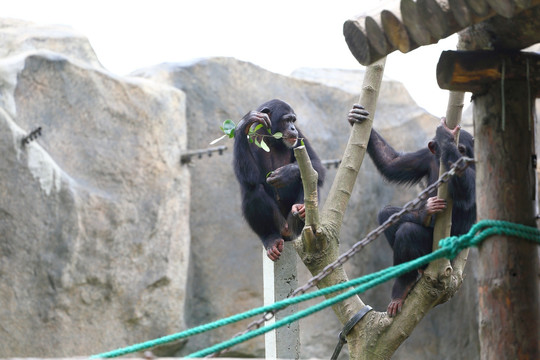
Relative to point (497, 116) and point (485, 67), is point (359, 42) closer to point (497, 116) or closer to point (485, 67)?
point (485, 67)

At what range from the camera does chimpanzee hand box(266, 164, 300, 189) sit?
628 cm

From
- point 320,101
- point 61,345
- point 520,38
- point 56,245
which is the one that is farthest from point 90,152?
point 520,38

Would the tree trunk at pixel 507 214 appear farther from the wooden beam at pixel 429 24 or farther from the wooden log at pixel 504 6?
the wooden log at pixel 504 6

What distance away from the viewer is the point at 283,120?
6820mm

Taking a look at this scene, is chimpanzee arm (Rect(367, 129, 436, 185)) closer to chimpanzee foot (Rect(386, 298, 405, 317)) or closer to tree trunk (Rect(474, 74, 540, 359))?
chimpanzee foot (Rect(386, 298, 405, 317))

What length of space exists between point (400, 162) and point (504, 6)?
3723 mm

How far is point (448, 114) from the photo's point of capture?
5504 mm

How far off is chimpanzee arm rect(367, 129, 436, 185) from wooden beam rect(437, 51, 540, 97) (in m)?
2.96

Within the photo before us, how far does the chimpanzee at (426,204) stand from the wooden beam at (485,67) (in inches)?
69.6

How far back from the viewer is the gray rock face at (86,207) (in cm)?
848

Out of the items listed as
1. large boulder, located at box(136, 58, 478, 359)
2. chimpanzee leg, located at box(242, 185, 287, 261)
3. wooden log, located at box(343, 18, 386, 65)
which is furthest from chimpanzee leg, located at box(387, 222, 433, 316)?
large boulder, located at box(136, 58, 478, 359)

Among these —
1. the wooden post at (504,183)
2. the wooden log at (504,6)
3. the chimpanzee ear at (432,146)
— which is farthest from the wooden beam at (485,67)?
the chimpanzee ear at (432,146)

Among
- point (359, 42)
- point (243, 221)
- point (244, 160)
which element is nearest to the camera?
point (359, 42)

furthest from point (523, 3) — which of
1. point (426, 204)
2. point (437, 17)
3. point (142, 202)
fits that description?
point (142, 202)
